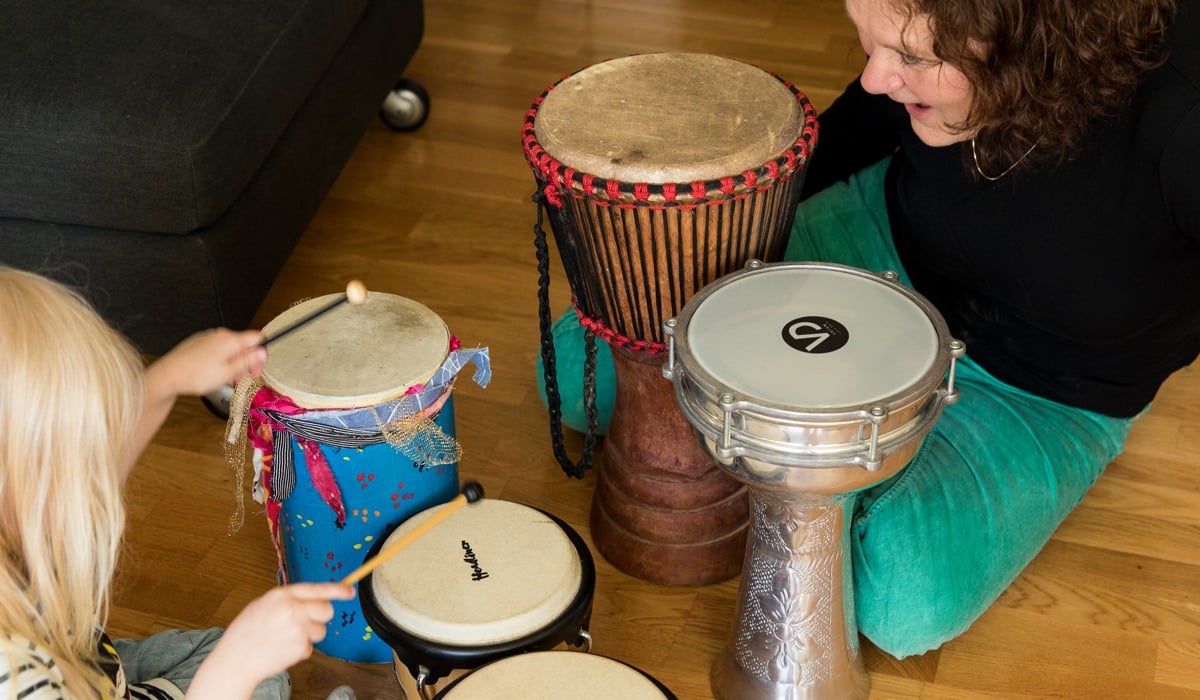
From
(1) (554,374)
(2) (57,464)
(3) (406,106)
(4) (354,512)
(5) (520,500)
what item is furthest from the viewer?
(3) (406,106)

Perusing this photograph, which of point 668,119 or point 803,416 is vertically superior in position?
point 668,119

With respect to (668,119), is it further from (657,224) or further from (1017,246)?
(1017,246)

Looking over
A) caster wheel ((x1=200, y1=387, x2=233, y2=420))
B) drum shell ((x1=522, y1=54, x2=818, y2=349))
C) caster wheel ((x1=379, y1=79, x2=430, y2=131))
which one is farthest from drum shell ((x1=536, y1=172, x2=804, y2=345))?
caster wheel ((x1=379, y1=79, x2=430, y2=131))

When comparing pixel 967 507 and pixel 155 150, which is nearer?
pixel 967 507

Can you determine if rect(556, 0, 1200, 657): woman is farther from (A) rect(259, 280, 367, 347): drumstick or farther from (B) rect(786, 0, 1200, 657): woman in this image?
(A) rect(259, 280, 367, 347): drumstick

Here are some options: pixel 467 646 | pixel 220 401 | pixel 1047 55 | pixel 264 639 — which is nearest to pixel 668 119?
pixel 1047 55

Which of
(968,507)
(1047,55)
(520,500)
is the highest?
(1047,55)

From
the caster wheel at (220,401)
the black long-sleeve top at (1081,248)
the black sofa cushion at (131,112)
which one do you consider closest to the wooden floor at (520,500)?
the caster wheel at (220,401)

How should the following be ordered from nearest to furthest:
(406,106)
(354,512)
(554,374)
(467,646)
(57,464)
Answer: (57,464)
(467,646)
(354,512)
(554,374)
(406,106)

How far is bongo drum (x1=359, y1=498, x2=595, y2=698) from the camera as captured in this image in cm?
142

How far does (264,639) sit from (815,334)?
0.66 meters

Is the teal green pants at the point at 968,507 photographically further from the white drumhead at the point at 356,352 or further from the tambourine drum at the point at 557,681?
the white drumhead at the point at 356,352

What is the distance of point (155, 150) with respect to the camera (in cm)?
188

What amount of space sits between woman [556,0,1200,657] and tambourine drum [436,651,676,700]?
1.71ft
